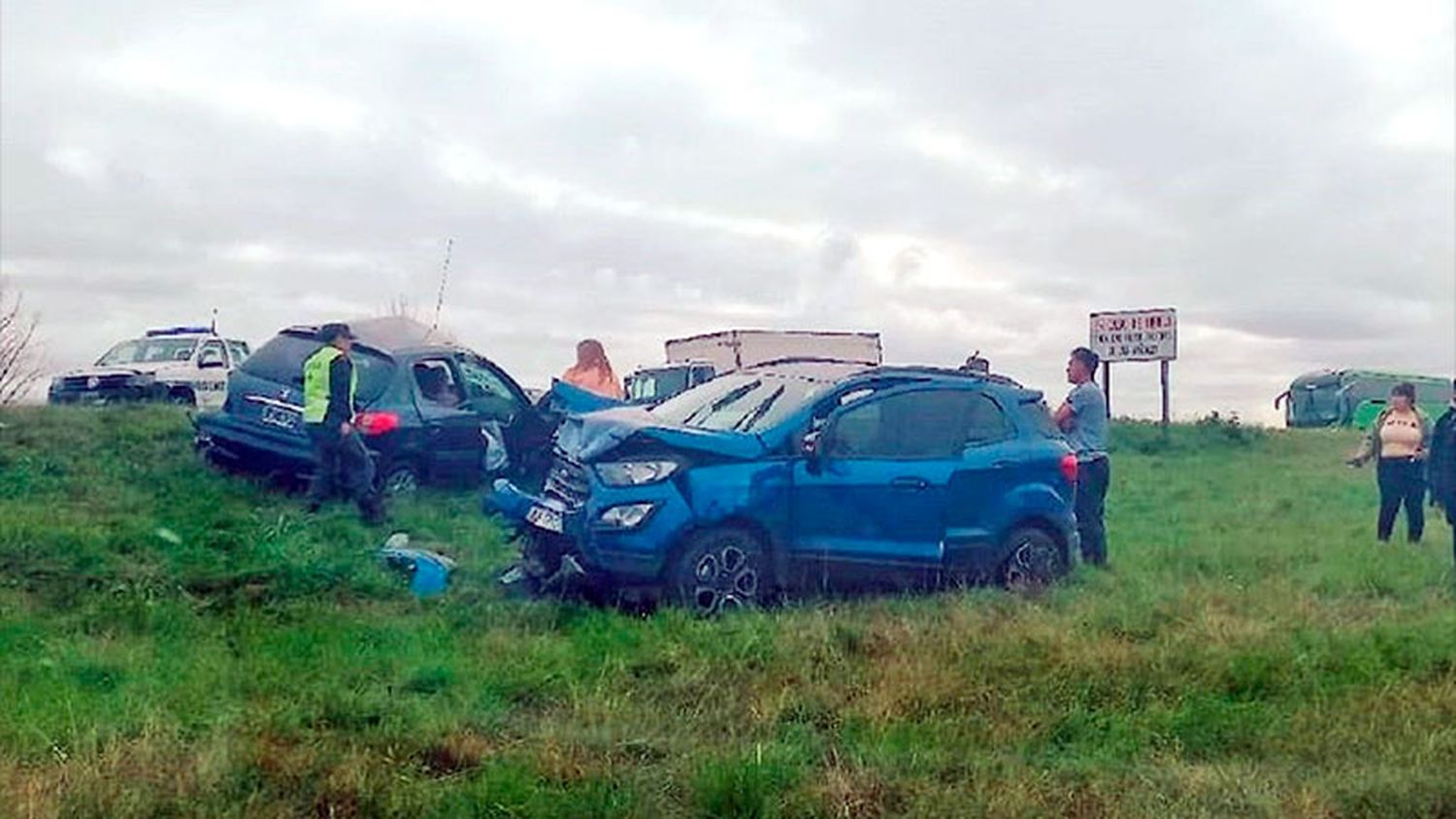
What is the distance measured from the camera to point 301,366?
13.4 meters

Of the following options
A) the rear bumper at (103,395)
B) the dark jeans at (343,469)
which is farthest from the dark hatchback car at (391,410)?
the rear bumper at (103,395)

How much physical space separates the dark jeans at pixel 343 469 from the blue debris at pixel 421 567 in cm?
127

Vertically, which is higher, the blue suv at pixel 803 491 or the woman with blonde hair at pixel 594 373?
the woman with blonde hair at pixel 594 373

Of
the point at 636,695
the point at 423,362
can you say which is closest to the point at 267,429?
the point at 423,362

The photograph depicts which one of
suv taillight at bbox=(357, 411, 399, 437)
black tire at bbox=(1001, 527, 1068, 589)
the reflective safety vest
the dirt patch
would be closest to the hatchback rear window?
suv taillight at bbox=(357, 411, 399, 437)

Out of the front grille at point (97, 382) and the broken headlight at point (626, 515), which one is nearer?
the broken headlight at point (626, 515)

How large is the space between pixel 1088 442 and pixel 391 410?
574 centimetres

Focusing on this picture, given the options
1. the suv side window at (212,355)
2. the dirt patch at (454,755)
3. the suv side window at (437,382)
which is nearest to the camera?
the dirt patch at (454,755)

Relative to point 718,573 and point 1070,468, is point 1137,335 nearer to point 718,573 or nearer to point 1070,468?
point 1070,468

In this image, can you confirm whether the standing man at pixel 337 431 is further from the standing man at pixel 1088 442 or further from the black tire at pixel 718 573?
the standing man at pixel 1088 442

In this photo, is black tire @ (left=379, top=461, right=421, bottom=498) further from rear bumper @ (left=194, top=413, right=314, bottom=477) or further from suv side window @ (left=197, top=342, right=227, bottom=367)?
suv side window @ (left=197, top=342, right=227, bottom=367)

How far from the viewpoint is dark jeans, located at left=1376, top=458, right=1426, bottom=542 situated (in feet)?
47.1

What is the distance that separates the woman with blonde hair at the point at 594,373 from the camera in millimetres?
13008

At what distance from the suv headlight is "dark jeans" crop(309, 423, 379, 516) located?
125 inches
